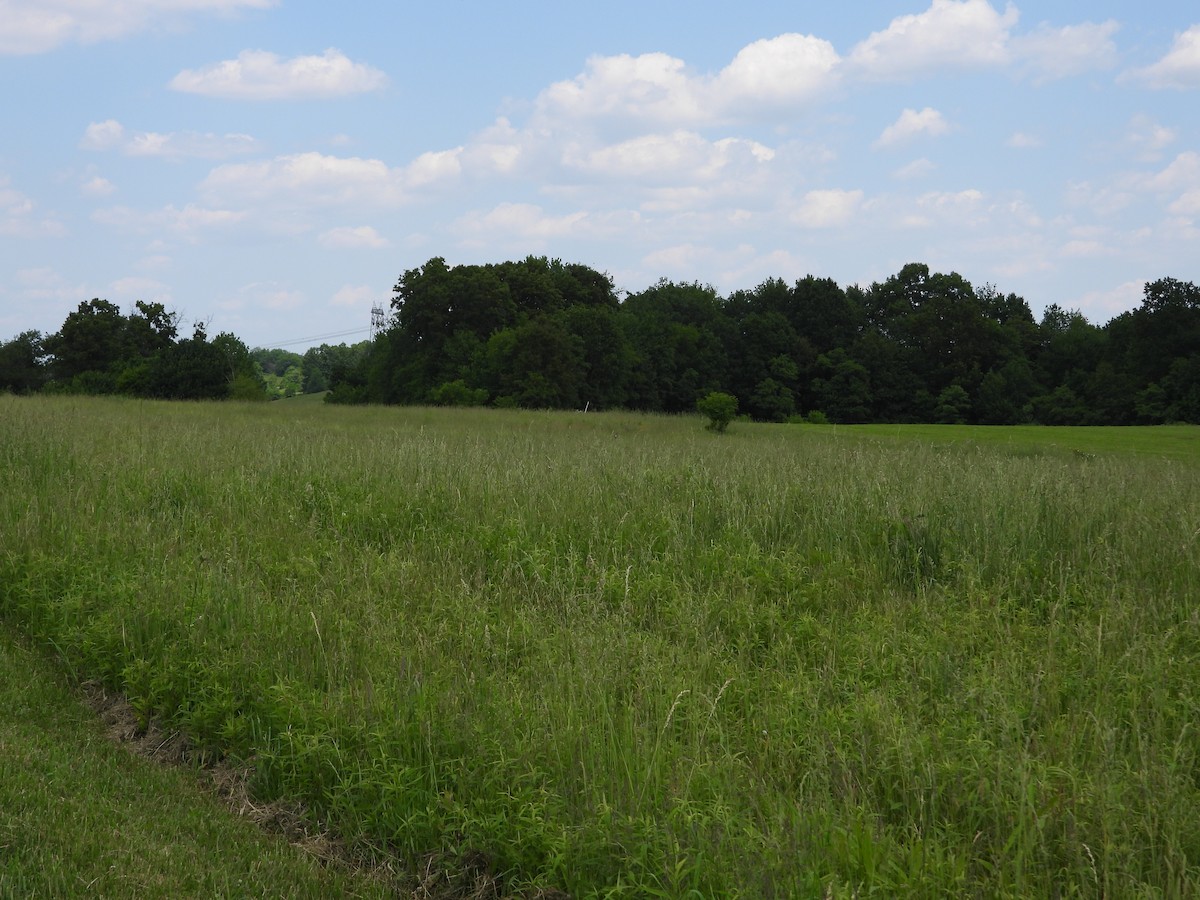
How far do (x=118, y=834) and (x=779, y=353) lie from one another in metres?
76.3

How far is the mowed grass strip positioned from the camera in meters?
3.75

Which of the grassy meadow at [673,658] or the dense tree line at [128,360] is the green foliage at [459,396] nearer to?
the dense tree line at [128,360]

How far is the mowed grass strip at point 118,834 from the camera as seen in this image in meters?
3.75

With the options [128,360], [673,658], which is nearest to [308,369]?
[128,360]

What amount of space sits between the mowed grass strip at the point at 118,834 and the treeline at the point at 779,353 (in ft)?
174

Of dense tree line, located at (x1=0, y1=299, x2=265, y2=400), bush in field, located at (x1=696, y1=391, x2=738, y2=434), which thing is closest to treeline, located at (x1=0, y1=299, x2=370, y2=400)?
dense tree line, located at (x1=0, y1=299, x2=265, y2=400)

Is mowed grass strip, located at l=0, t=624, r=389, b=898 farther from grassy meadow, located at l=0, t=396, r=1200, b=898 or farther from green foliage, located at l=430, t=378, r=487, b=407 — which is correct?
green foliage, located at l=430, t=378, r=487, b=407

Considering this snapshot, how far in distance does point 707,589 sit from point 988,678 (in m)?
2.34

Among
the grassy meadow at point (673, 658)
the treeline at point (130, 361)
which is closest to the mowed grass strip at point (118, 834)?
the grassy meadow at point (673, 658)

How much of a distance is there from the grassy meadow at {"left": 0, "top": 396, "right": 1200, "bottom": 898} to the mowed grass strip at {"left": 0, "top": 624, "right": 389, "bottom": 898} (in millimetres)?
316

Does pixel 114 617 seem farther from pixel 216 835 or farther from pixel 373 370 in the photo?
pixel 373 370

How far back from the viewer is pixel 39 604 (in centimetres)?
714

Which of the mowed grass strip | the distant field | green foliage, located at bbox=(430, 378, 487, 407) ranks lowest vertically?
the mowed grass strip

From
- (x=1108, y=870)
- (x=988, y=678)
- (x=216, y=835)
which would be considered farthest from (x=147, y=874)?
(x=988, y=678)
